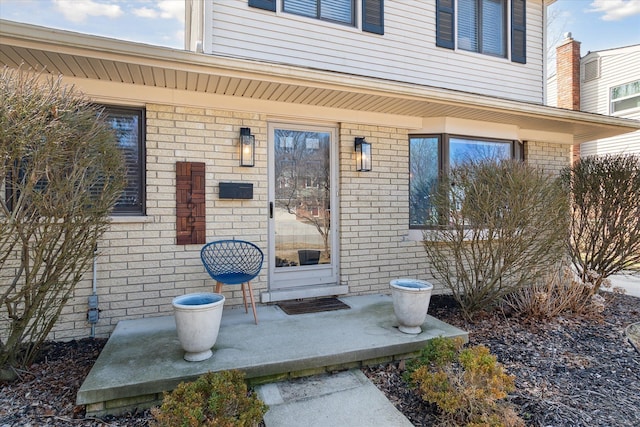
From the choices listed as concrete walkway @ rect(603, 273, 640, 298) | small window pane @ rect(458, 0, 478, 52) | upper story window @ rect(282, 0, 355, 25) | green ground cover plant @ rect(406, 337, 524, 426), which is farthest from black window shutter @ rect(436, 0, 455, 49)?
green ground cover plant @ rect(406, 337, 524, 426)

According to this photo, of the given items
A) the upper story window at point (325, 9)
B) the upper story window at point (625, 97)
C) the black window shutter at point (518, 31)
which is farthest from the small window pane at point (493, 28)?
the upper story window at point (625, 97)

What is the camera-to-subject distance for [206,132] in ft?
13.6

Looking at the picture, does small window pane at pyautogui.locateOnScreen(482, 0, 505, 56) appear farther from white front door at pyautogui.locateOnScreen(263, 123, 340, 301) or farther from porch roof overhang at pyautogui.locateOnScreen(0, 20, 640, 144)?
white front door at pyautogui.locateOnScreen(263, 123, 340, 301)

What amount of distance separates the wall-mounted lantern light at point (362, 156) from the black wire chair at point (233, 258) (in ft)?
5.71

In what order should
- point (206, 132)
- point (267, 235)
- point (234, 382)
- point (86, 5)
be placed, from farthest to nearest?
point (86, 5), point (267, 235), point (206, 132), point (234, 382)

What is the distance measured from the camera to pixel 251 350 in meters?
3.05

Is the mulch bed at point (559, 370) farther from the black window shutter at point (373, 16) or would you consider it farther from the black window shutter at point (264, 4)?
the black window shutter at point (264, 4)

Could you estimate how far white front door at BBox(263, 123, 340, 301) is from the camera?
4.60 m

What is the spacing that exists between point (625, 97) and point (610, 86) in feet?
1.96

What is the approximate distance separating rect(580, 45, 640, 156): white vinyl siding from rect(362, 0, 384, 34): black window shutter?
1058cm

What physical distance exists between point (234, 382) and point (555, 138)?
6.63 meters

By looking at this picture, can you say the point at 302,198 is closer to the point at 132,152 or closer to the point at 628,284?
the point at 132,152

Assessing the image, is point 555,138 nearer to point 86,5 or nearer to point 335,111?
point 335,111

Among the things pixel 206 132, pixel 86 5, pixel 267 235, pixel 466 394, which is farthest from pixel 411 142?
pixel 86 5
